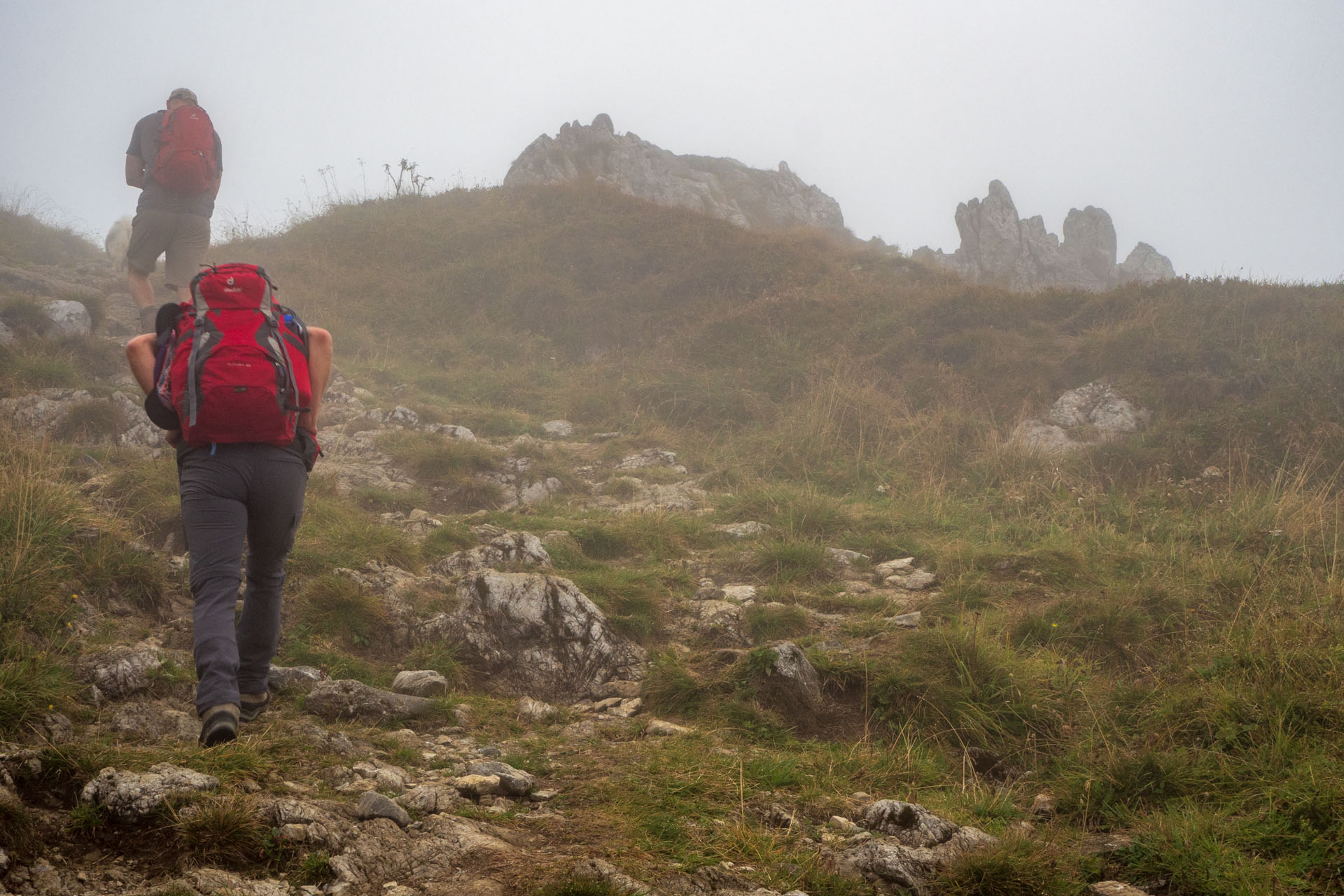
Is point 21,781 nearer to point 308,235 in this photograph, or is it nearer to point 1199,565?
point 1199,565

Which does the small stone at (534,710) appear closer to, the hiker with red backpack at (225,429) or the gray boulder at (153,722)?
the hiker with red backpack at (225,429)

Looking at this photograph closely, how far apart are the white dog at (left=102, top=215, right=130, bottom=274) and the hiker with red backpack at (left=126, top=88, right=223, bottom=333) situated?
833 centimetres

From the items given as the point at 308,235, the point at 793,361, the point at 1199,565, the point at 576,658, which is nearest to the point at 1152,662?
the point at 1199,565

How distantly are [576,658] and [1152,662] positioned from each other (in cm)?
343

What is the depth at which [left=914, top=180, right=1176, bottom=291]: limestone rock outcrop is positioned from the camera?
2661cm

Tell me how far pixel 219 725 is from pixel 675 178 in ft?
88.0

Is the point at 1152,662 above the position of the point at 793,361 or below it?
below

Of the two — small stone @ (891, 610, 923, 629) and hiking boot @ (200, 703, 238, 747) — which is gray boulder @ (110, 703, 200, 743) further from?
small stone @ (891, 610, 923, 629)

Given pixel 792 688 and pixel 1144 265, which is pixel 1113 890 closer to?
pixel 792 688

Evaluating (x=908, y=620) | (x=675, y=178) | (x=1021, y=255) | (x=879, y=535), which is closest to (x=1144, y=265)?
(x=1021, y=255)

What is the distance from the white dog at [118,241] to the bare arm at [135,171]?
335 inches

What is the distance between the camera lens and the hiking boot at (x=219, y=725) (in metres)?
2.82

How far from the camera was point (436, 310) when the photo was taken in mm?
13906

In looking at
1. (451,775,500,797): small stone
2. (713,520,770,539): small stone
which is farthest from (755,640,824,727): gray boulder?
(713,520,770,539): small stone
